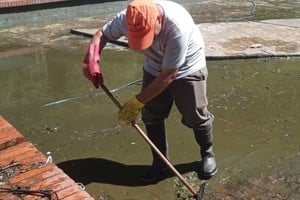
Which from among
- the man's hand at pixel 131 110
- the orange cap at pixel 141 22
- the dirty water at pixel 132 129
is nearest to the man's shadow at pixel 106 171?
the dirty water at pixel 132 129

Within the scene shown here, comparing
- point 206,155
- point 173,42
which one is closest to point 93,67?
point 173,42

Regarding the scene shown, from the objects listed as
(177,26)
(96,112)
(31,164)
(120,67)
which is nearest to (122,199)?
(31,164)

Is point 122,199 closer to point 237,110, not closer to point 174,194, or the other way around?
point 174,194

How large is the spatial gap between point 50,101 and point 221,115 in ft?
6.05

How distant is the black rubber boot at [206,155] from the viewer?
137 inches

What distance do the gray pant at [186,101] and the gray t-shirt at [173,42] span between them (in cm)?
7

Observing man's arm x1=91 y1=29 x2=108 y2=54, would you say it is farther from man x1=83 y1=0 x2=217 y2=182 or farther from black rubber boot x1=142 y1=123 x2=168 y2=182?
black rubber boot x1=142 y1=123 x2=168 y2=182

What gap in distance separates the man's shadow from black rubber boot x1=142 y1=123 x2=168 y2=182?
0.18ft

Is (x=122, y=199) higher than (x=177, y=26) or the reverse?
the reverse

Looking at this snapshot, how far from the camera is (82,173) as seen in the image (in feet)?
12.0

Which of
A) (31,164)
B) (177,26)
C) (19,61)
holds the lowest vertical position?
(19,61)

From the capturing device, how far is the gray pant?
321 cm

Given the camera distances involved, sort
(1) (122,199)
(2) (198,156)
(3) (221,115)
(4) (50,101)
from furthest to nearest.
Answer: (4) (50,101) < (3) (221,115) < (2) (198,156) < (1) (122,199)

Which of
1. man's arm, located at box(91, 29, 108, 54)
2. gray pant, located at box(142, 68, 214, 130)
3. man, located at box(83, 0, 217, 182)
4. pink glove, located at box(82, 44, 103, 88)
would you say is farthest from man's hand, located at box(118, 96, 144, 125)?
man's arm, located at box(91, 29, 108, 54)
